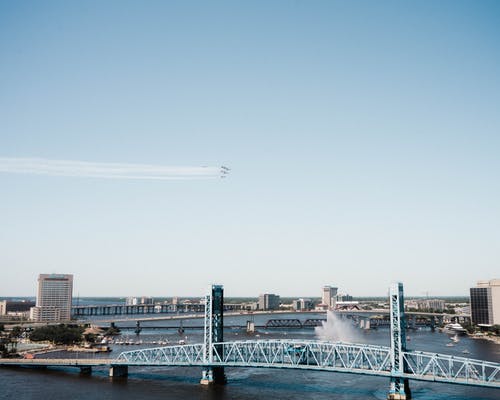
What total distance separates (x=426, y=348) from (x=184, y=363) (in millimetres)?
68971

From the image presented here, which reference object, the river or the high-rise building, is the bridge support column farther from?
the high-rise building

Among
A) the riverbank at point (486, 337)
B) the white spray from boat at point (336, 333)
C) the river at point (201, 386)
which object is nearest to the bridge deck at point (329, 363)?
the river at point (201, 386)

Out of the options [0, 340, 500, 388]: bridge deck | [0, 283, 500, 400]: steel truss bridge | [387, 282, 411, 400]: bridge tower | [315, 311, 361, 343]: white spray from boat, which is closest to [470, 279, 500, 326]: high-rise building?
[315, 311, 361, 343]: white spray from boat

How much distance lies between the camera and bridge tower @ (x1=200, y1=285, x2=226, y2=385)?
248 ft

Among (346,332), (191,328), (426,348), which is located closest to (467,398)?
(426,348)

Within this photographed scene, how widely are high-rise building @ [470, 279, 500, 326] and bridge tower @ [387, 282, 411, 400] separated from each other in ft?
428

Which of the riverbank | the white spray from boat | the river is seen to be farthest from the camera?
the white spray from boat

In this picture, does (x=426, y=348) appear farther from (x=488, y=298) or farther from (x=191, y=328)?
(x=191, y=328)

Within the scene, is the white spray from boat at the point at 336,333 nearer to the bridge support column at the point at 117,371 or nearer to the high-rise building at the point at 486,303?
the high-rise building at the point at 486,303

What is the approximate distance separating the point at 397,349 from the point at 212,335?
85.7ft

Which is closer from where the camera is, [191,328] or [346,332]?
[346,332]

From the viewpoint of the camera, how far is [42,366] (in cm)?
9188

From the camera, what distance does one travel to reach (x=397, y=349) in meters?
65.8

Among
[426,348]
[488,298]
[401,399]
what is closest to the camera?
[401,399]
